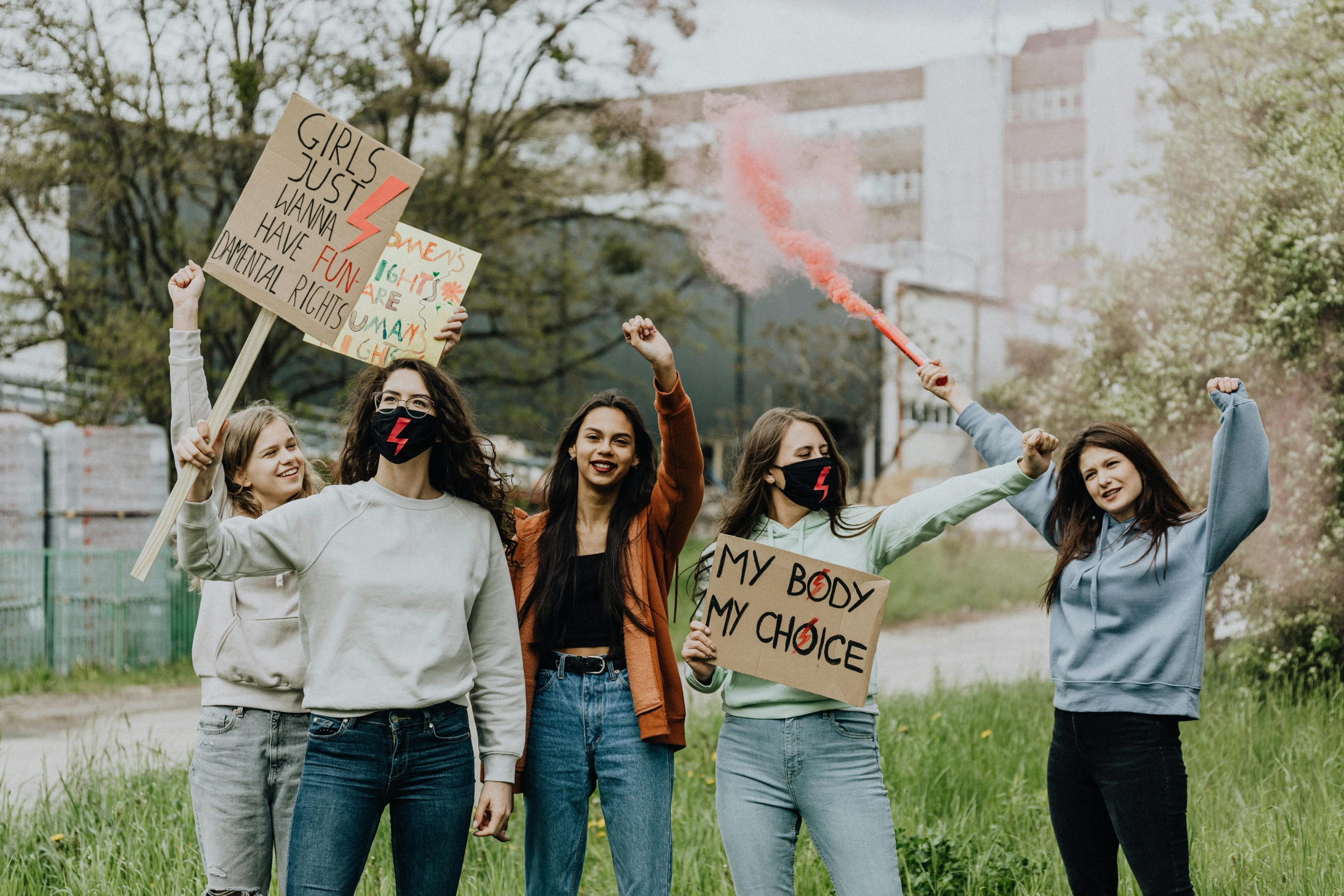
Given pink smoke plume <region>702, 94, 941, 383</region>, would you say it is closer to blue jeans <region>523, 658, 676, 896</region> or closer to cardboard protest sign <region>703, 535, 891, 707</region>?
cardboard protest sign <region>703, 535, 891, 707</region>

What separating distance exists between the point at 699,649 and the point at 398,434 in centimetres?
102

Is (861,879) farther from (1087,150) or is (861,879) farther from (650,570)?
(1087,150)

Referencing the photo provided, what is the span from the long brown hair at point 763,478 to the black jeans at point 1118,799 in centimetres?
88

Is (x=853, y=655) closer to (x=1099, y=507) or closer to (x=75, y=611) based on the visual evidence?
(x=1099, y=507)

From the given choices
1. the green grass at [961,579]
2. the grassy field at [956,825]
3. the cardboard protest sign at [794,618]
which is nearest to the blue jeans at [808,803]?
the cardboard protest sign at [794,618]

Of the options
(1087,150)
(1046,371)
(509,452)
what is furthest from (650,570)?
(1087,150)

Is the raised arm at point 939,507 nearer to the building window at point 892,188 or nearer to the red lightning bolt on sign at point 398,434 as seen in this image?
the red lightning bolt on sign at point 398,434

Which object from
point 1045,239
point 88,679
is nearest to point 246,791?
point 88,679

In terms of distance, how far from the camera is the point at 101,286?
1298cm

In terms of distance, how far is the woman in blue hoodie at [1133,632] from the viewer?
3471mm

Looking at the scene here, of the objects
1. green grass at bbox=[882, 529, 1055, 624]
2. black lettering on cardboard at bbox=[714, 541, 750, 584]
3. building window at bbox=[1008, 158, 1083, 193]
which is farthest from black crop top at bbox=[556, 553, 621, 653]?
building window at bbox=[1008, 158, 1083, 193]

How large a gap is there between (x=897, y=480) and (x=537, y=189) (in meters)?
12.6

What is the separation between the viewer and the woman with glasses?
301cm

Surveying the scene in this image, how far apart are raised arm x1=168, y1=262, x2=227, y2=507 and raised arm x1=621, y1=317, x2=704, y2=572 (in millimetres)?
1158
